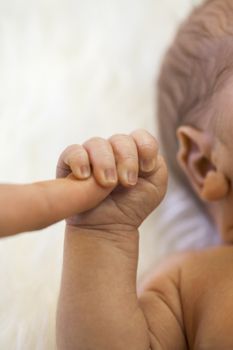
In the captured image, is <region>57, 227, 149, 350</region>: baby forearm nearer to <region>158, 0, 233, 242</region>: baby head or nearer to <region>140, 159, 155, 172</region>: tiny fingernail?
<region>140, 159, 155, 172</region>: tiny fingernail

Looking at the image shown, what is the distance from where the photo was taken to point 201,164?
1054 millimetres

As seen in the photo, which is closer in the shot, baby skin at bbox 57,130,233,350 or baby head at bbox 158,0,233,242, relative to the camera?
baby skin at bbox 57,130,233,350

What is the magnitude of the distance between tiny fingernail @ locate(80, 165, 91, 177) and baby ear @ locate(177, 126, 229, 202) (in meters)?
0.29

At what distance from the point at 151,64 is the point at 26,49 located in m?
0.29

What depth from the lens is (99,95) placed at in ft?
4.38

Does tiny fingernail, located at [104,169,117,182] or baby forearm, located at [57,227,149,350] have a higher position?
tiny fingernail, located at [104,169,117,182]

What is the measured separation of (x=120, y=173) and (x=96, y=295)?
175mm

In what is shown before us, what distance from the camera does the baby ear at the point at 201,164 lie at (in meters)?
0.98

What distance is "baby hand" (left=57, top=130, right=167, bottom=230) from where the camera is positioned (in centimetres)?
77

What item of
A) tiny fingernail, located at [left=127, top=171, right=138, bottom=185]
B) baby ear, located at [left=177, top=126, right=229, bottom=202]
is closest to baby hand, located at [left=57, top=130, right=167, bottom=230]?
tiny fingernail, located at [left=127, top=171, right=138, bottom=185]

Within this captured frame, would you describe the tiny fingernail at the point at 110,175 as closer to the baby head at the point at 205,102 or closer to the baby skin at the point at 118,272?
the baby skin at the point at 118,272

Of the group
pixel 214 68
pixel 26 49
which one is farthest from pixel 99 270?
pixel 26 49

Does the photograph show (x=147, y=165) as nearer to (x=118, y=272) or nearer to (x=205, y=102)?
(x=118, y=272)

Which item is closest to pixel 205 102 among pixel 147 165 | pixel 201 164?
pixel 201 164
